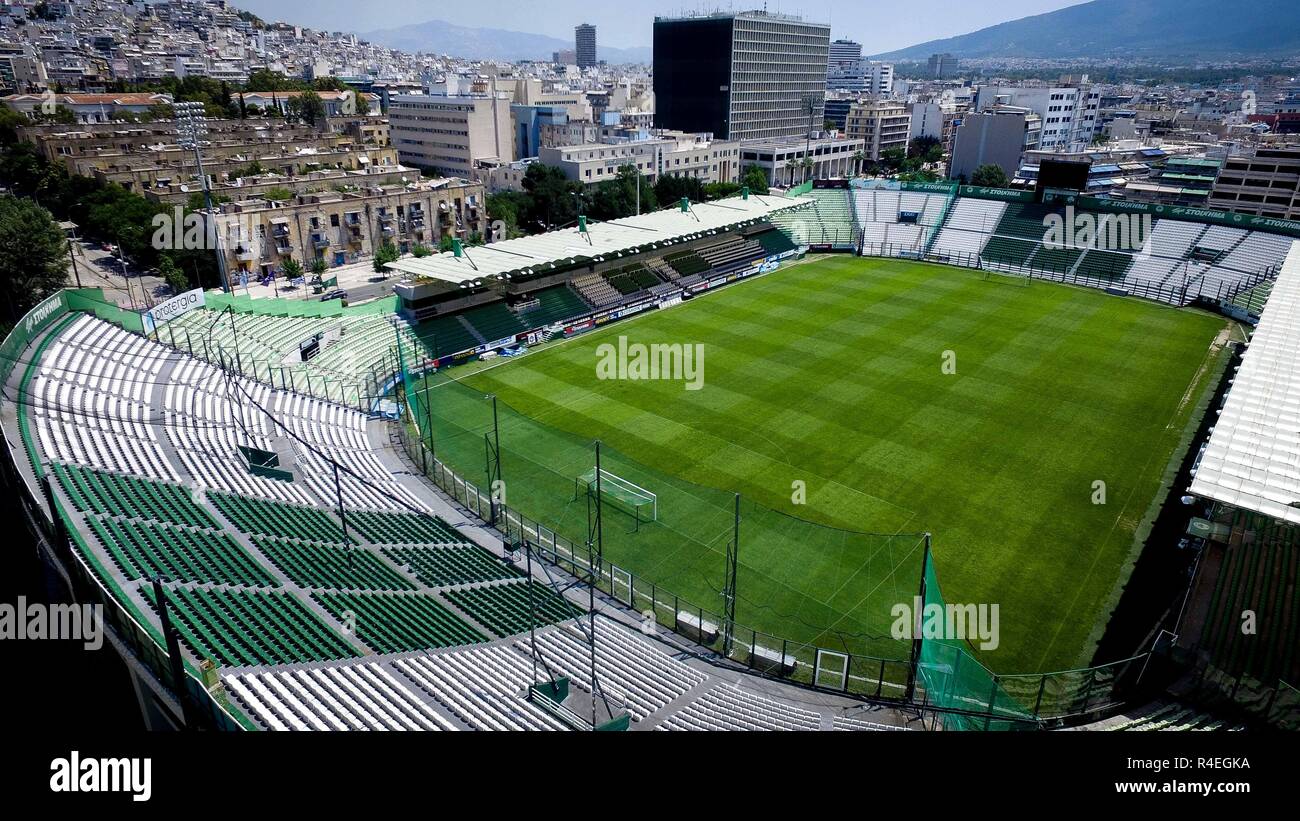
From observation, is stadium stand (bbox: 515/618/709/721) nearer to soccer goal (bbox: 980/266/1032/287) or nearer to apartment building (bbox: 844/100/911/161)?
soccer goal (bbox: 980/266/1032/287)

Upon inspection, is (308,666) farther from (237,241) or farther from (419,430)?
(237,241)

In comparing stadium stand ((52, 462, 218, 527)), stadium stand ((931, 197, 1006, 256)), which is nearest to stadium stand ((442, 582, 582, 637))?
stadium stand ((52, 462, 218, 527))

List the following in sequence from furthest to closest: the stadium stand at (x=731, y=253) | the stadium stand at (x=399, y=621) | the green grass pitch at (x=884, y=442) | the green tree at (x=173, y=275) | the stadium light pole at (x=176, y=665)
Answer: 1. the stadium stand at (x=731, y=253)
2. the green tree at (x=173, y=275)
3. the green grass pitch at (x=884, y=442)
4. the stadium stand at (x=399, y=621)
5. the stadium light pole at (x=176, y=665)

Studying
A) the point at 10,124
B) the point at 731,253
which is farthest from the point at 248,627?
the point at 10,124

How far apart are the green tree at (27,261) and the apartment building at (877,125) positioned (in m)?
124

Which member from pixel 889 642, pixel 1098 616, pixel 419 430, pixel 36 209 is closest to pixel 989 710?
pixel 889 642

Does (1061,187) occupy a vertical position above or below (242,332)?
above

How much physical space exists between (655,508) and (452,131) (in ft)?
302

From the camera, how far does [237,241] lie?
57.4 m

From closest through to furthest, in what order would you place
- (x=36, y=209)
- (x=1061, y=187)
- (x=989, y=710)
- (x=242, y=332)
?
(x=989, y=710)
(x=242, y=332)
(x=36, y=209)
(x=1061, y=187)

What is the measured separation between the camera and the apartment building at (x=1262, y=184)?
78812mm

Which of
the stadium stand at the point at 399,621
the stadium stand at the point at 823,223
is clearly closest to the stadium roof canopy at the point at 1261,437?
the stadium stand at the point at 399,621

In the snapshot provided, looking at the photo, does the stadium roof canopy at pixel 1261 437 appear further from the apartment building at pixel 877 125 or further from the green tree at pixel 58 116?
the green tree at pixel 58 116

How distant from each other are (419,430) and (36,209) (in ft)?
117
